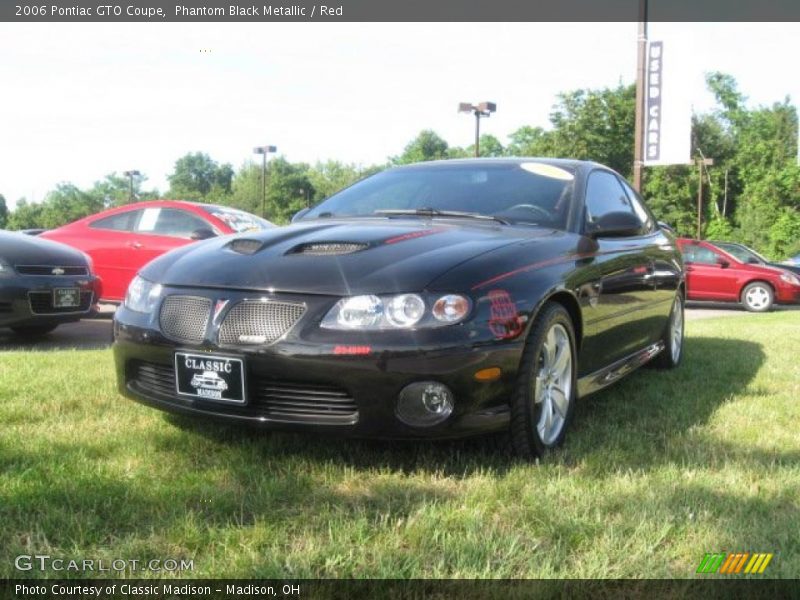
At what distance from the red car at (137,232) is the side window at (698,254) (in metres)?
9.77

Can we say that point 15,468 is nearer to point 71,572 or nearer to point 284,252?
point 71,572

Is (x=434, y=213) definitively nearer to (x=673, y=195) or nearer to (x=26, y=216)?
(x=673, y=195)

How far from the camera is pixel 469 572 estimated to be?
2.06 m

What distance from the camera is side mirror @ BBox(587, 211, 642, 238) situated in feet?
12.4

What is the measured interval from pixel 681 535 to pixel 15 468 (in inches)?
88.4

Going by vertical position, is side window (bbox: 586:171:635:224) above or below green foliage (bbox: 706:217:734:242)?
above

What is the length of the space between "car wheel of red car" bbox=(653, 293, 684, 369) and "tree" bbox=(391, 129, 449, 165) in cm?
7710

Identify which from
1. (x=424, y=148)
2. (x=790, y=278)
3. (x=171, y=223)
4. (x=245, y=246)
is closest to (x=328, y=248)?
(x=245, y=246)

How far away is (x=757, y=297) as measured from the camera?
14.8m

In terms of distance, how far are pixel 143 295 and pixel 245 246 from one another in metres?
0.47

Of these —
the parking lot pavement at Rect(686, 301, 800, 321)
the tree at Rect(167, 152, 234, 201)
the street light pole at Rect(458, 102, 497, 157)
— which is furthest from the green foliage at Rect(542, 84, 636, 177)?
the tree at Rect(167, 152, 234, 201)

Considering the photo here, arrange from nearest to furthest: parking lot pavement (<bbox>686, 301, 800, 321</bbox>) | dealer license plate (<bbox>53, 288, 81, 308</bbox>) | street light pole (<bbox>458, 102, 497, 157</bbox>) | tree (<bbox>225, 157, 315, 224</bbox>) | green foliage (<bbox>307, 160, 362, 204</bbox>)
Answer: dealer license plate (<bbox>53, 288, 81, 308</bbox>)
parking lot pavement (<bbox>686, 301, 800, 321</bbox>)
street light pole (<bbox>458, 102, 497, 157</bbox>)
tree (<bbox>225, 157, 315, 224</bbox>)
green foliage (<bbox>307, 160, 362, 204</bbox>)

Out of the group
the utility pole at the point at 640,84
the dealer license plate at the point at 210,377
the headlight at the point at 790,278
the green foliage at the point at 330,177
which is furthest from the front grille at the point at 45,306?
the green foliage at the point at 330,177

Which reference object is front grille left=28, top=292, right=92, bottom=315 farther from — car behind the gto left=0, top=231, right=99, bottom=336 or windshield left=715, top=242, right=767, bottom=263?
windshield left=715, top=242, right=767, bottom=263
